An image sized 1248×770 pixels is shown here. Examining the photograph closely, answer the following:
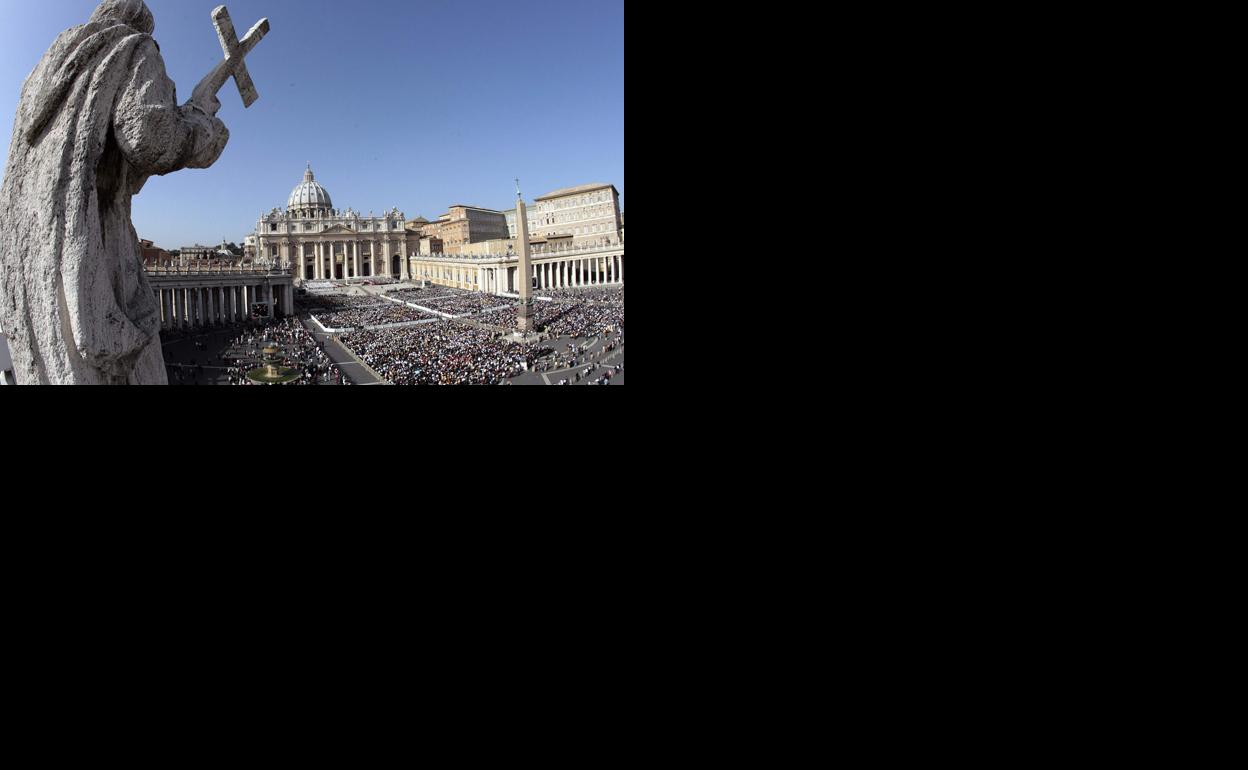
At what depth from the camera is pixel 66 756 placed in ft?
5.58

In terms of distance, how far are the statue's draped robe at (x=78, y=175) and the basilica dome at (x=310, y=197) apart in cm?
5347

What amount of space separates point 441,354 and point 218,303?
12421 millimetres

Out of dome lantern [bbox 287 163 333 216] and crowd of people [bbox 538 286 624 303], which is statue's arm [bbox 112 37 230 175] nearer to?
crowd of people [bbox 538 286 624 303]

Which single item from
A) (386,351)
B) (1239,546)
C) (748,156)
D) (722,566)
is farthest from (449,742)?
(386,351)

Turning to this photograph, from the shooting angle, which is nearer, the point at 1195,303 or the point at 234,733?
the point at 1195,303

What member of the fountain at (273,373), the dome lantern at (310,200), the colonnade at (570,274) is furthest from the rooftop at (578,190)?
the dome lantern at (310,200)

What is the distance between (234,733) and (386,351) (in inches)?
376

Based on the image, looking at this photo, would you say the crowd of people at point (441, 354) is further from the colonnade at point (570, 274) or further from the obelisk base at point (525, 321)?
the colonnade at point (570, 274)

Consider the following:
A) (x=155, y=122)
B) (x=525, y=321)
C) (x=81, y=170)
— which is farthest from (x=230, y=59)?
(x=525, y=321)

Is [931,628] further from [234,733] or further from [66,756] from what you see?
[66,756]

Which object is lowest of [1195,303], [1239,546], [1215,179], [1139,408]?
[1239,546]

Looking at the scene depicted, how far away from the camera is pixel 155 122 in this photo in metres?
3.07

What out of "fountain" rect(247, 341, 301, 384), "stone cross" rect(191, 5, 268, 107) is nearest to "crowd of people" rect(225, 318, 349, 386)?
"fountain" rect(247, 341, 301, 384)

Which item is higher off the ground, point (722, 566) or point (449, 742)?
point (722, 566)
